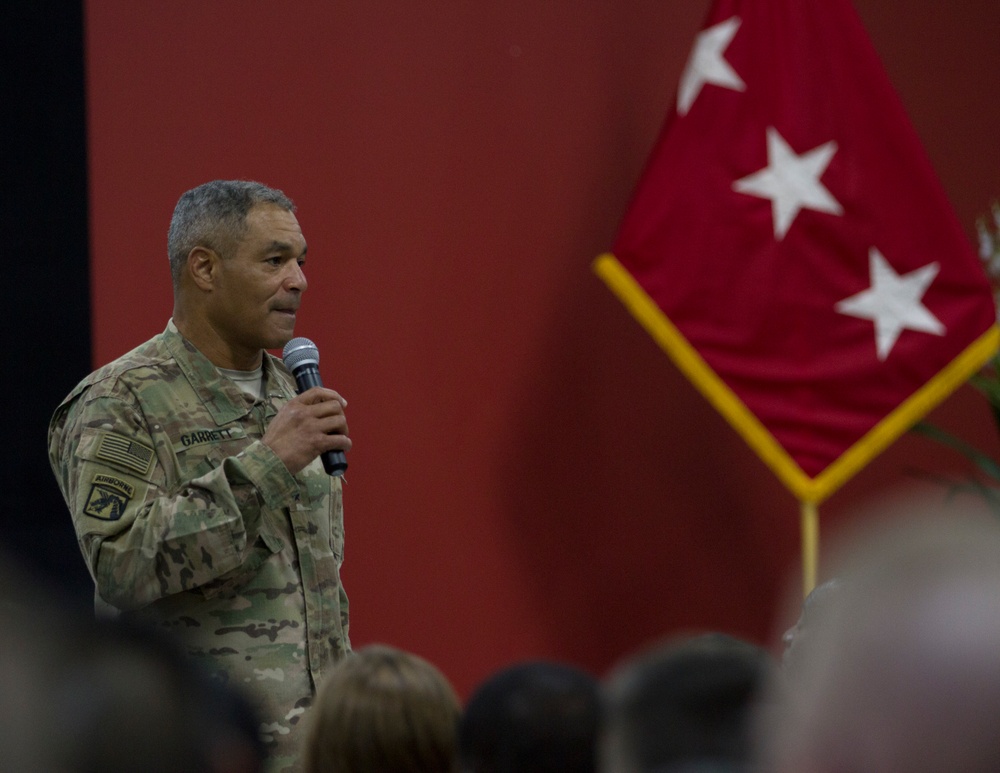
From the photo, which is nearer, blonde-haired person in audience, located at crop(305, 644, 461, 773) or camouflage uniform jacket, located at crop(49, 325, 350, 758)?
blonde-haired person in audience, located at crop(305, 644, 461, 773)

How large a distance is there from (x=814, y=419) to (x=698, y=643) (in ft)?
7.17

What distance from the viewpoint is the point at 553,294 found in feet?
11.1

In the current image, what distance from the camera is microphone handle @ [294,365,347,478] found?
6.89ft

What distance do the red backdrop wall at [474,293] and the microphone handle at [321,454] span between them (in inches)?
34.7

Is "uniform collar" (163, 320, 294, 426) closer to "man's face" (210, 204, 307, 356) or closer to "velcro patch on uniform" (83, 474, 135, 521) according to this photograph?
"man's face" (210, 204, 307, 356)

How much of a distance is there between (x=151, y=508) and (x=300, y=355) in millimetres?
356

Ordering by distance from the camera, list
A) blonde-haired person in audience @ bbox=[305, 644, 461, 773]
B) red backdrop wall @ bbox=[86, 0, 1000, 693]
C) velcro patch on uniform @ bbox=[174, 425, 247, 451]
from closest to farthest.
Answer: blonde-haired person in audience @ bbox=[305, 644, 461, 773]
velcro patch on uniform @ bbox=[174, 425, 247, 451]
red backdrop wall @ bbox=[86, 0, 1000, 693]

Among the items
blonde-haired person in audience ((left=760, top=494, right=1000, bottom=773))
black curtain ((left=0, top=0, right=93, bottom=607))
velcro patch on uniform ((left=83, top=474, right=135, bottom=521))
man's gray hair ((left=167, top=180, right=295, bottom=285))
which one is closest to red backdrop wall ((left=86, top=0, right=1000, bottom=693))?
black curtain ((left=0, top=0, right=93, bottom=607))

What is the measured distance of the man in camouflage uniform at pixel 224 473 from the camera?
6.64 feet

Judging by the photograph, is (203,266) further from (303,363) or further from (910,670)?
(910,670)

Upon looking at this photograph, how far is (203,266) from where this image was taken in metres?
2.30

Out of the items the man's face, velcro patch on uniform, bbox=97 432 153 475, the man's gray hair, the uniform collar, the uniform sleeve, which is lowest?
the uniform sleeve

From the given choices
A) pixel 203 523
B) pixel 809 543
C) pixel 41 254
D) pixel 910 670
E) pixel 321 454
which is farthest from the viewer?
pixel 809 543

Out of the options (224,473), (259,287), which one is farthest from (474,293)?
(224,473)
